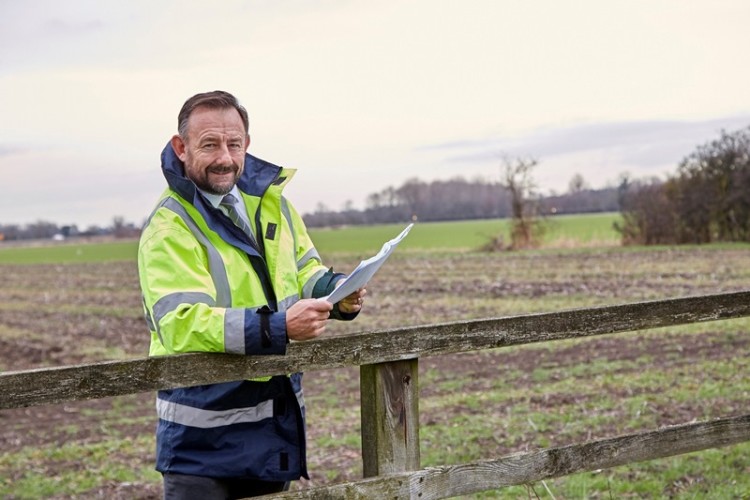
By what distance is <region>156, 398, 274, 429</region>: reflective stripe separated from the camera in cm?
268

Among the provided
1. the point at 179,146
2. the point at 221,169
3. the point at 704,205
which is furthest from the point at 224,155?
the point at 704,205

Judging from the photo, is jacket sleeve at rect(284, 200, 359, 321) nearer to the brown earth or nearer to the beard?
the beard

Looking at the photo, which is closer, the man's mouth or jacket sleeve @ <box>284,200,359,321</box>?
the man's mouth

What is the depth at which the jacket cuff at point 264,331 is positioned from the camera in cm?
246

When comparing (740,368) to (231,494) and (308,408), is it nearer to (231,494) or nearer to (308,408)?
(308,408)

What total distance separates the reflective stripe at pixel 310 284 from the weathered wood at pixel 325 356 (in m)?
0.35

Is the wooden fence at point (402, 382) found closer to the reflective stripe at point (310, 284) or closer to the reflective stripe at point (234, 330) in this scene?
the reflective stripe at point (234, 330)

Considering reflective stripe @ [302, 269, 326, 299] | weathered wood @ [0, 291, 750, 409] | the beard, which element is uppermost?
the beard

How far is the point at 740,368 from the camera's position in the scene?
9625 millimetres

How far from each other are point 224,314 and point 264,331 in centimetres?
13

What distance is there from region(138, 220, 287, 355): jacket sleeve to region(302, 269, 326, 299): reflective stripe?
0.45 meters

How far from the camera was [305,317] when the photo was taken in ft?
8.25

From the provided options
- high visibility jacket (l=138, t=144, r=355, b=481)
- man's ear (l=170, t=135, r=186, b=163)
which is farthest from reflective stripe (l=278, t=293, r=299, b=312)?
man's ear (l=170, t=135, r=186, b=163)

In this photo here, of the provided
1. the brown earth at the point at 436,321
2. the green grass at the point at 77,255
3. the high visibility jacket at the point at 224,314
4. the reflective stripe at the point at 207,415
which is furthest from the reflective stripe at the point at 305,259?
the green grass at the point at 77,255
